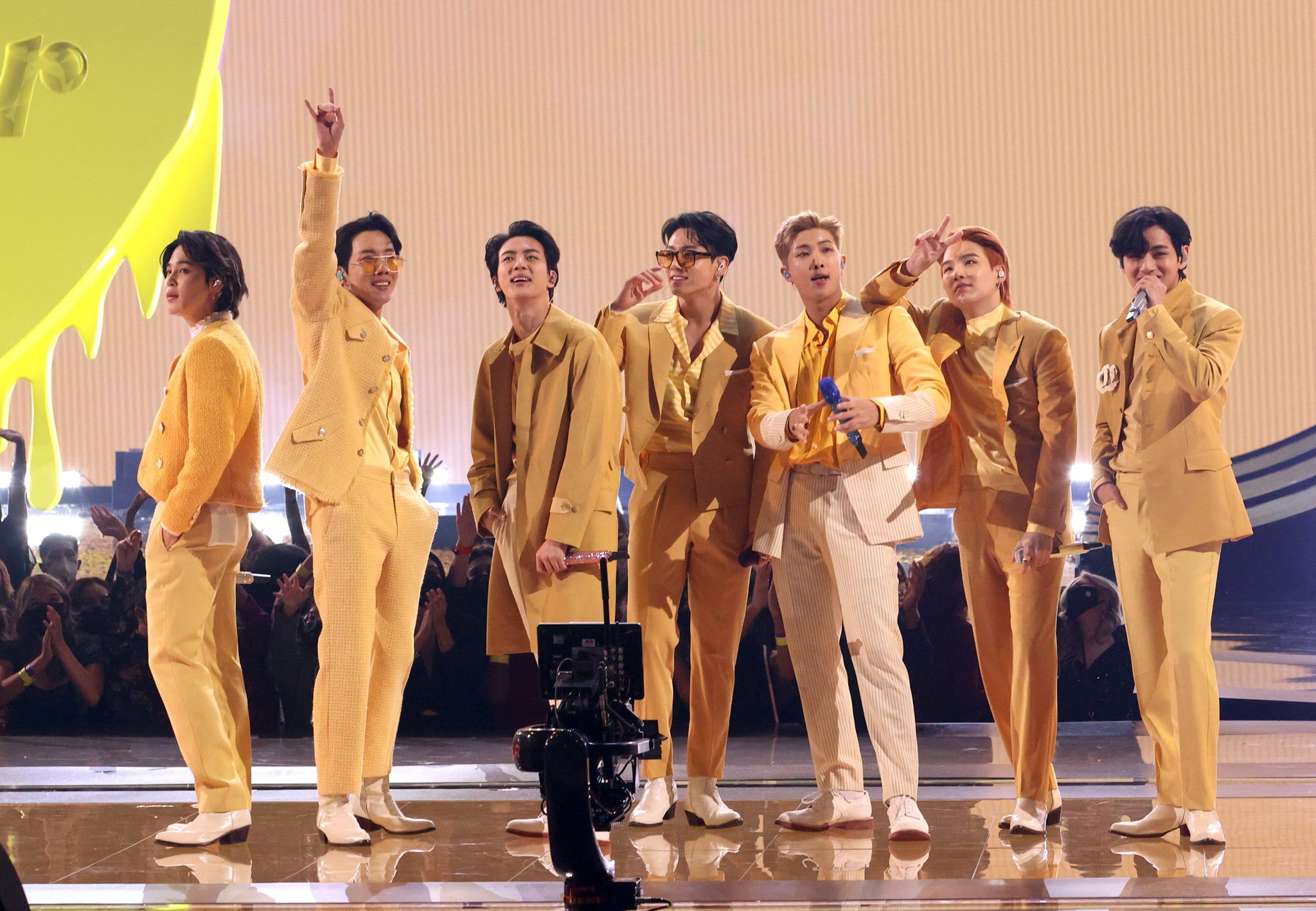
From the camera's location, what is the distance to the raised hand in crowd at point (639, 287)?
161 inches

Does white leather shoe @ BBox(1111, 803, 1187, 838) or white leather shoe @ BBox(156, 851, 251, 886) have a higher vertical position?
white leather shoe @ BBox(1111, 803, 1187, 838)

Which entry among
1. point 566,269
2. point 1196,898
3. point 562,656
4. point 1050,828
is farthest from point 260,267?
point 1196,898

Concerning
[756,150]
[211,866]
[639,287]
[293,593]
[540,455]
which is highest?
[756,150]

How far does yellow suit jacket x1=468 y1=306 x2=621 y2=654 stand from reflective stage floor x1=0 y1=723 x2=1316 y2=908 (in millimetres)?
716

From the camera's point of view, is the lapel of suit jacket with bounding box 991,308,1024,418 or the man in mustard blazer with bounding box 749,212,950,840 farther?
the lapel of suit jacket with bounding box 991,308,1024,418

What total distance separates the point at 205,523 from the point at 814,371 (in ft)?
5.75

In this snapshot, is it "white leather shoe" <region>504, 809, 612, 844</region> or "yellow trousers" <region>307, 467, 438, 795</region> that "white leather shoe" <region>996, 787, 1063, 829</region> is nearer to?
"white leather shoe" <region>504, 809, 612, 844</region>

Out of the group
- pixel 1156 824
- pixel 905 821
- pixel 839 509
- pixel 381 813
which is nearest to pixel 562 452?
pixel 839 509

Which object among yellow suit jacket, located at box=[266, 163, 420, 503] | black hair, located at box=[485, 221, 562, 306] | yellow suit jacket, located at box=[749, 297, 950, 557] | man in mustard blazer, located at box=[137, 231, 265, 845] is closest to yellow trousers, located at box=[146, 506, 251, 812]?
man in mustard blazer, located at box=[137, 231, 265, 845]

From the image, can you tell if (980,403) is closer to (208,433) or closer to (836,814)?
(836,814)

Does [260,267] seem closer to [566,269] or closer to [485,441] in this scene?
[566,269]

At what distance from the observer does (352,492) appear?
3.81m

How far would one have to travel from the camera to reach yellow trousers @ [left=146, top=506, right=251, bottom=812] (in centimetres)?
377

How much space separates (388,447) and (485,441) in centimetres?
31
